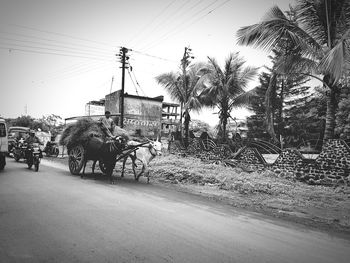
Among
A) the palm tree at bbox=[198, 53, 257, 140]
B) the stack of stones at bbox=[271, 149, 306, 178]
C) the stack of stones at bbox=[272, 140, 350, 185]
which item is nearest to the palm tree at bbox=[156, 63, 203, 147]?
the palm tree at bbox=[198, 53, 257, 140]

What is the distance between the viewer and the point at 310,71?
10.2m

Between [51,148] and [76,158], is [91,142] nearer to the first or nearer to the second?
[76,158]

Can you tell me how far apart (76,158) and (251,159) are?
327 inches

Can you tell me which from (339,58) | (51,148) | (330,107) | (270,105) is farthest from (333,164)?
(51,148)

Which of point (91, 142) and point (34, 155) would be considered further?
point (34, 155)

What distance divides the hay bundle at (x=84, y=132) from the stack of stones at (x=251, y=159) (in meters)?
6.57

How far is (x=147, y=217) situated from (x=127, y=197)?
1738mm

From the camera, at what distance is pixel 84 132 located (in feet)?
30.4

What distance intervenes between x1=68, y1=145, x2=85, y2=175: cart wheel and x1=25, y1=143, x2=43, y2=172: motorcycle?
200 centimetres

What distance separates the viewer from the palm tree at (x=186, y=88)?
820 inches

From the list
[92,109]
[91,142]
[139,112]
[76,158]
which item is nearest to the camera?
[91,142]

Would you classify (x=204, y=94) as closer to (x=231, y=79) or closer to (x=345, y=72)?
(x=231, y=79)

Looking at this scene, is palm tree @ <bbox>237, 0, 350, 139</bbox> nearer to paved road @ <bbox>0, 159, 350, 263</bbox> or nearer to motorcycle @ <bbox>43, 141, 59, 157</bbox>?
paved road @ <bbox>0, 159, 350, 263</bbox>

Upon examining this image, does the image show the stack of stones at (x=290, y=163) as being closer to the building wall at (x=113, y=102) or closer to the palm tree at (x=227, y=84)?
Result: the palm tree at (x=227, y=84)
